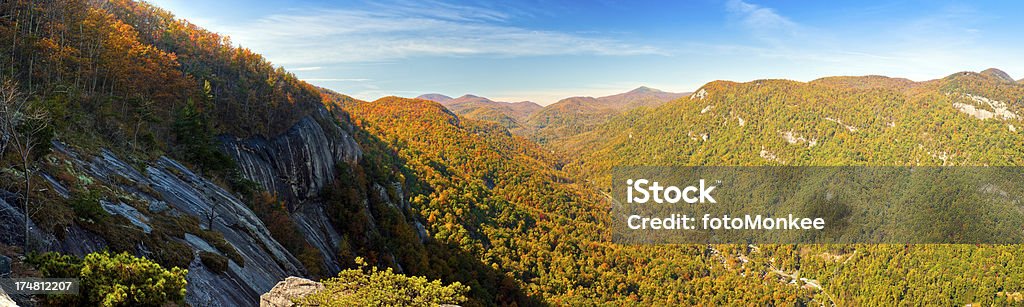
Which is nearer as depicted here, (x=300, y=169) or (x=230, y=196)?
(x=230, y=196)

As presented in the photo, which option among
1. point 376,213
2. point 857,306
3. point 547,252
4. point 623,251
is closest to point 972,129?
point 857,306

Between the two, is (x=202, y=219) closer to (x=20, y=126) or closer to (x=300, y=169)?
(x=20, y=126)

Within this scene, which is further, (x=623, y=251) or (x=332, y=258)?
(x=623, y=251)

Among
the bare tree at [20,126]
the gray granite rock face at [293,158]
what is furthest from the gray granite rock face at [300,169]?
the bare tree at [20,126]

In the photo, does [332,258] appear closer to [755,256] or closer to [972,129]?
[755,256]

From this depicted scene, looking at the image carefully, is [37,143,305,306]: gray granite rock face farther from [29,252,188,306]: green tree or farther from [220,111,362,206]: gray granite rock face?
[220,111,362,206]: gray granite rock face

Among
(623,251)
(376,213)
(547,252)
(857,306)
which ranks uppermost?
(376,213)

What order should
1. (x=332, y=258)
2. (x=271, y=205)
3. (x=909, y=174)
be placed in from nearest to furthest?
1. (x=271, y=205)
2. (x=332, y=258)
3. (x=909, y=174)

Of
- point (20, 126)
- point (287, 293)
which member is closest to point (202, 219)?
point (287, 293)

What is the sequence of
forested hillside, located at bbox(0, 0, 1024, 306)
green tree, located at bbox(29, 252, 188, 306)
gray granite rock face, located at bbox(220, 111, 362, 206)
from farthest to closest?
gray granite rock face, located at bbox(220, 111, 362, 206)
forested hillside, located at bbox(0, 0, 1024, 306)
green tree, located at bbox(29, 252, 188, 306)

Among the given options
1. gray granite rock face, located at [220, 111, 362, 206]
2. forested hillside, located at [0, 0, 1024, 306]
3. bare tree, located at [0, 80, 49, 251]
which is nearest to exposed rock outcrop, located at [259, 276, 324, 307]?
forested hillside, located at [0, 0, 1024, 306]

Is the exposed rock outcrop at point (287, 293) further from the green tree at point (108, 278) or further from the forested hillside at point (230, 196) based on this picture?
the green tree at point (108, 278)
